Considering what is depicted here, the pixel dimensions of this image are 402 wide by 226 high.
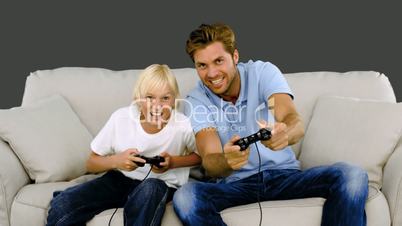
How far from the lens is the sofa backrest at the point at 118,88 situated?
183 inches

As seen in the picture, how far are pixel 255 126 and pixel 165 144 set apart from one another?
18.7 inches

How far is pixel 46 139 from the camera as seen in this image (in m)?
4.34

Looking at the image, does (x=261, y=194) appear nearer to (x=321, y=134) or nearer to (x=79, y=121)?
(x=321, y=134)

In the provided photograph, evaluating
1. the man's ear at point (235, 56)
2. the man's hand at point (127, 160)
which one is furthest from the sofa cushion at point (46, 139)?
the man's ear at point (235, 56)

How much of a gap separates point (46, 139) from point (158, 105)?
770 mm

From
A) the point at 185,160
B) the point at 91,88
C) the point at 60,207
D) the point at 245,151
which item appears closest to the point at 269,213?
the point at 245,151

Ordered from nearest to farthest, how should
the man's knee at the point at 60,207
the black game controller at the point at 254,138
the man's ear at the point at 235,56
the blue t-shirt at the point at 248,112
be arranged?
1. the black game controller at the point at 254,138
2. the man's knee at the point at 60,207
3. the blue t-shirt at the point at 248,112
4. the man's ear at the point at 235,56

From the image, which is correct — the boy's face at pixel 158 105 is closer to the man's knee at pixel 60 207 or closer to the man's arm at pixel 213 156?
the man's arm at pixel 213 156

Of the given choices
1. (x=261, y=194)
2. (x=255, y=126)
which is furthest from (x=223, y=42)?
(x=261, y=194)

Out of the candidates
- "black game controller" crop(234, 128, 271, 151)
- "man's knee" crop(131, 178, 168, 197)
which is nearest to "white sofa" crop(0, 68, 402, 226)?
"man's knee" crop(131, 178, 168, 197)

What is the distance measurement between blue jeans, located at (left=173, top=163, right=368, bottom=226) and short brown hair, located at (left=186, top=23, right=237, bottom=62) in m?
0.70

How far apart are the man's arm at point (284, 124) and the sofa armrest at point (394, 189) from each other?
555 millimetres

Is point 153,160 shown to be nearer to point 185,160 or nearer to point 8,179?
point 185,160

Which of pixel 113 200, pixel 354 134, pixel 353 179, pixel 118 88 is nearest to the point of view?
pixel 353 179
